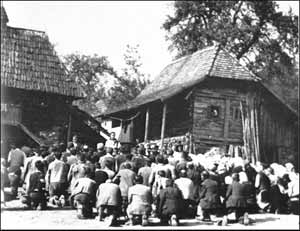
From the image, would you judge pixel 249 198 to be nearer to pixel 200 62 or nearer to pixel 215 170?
pixel 215 170

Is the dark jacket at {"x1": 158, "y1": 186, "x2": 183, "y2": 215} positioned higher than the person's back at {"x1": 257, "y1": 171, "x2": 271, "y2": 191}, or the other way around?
the person's back at {"x1": 257, "y1": 171, "x2": 271, "y2": 191}

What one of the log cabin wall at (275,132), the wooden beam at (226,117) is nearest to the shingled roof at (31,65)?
the wooden beam at (226,117)

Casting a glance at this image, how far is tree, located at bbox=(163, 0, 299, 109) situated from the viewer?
4238cm

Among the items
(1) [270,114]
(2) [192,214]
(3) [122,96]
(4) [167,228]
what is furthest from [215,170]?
(3) [122,96]

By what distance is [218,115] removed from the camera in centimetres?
3019

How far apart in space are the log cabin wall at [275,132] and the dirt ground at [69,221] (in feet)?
50.4

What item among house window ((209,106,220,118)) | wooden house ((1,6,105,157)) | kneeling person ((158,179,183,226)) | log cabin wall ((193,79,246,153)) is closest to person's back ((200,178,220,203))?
kneeling person ((158,179,183,226))

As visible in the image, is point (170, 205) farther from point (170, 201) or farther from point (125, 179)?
point (125, 179)

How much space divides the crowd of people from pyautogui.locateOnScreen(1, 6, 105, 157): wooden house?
9.70 m

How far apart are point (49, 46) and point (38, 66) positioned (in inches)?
69.3

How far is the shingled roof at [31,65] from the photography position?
27484mm

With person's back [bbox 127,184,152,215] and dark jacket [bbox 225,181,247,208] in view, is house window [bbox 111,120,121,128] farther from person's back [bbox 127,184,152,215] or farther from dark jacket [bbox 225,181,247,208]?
person's back [bbox 127,184,152,215]

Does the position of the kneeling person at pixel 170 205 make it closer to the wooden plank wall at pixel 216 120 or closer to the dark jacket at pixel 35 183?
the dark jacket at pixel 35 183

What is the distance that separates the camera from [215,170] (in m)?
17.3
